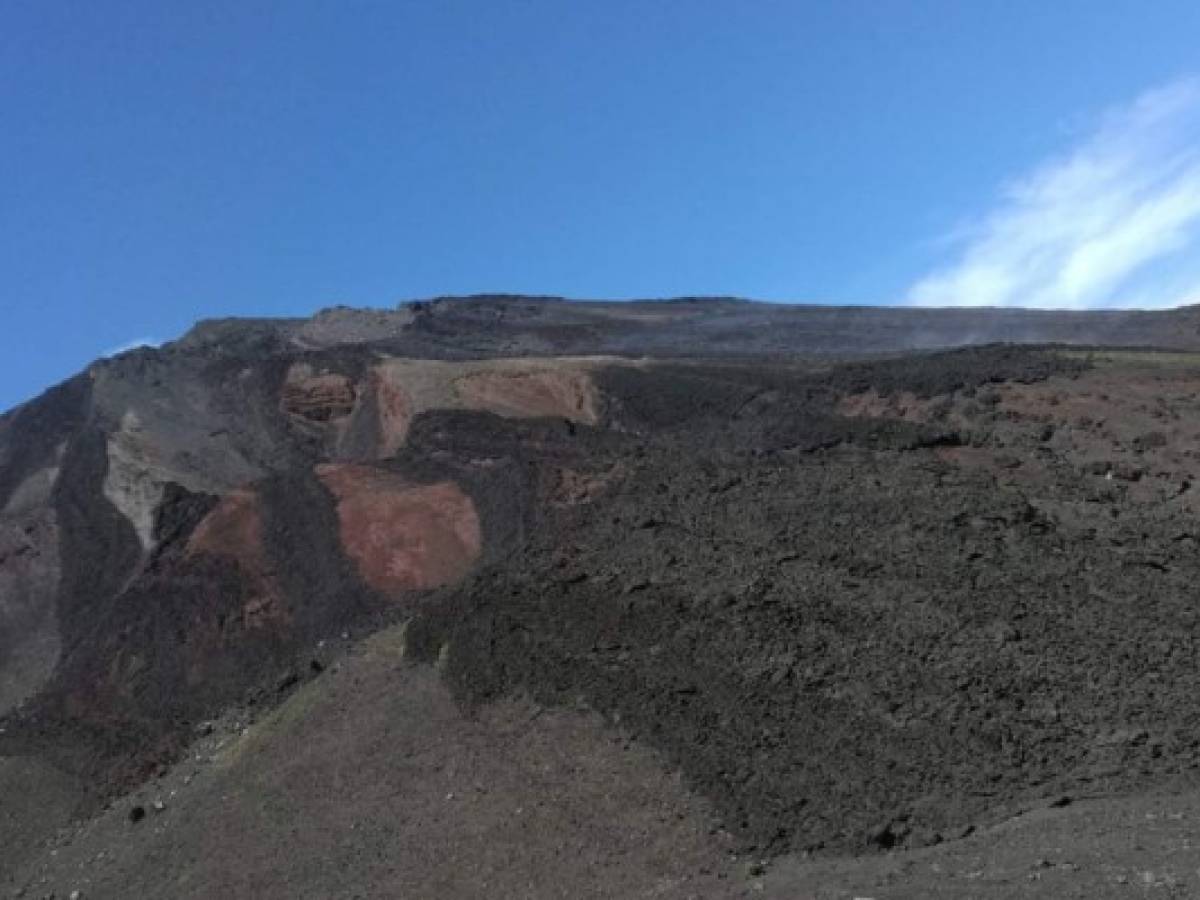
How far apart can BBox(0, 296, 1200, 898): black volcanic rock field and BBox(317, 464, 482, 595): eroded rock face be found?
78mm

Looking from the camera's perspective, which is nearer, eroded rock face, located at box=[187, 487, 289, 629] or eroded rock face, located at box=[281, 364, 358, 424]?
eroded rock face, located at box=[187, 487, 289, 629]

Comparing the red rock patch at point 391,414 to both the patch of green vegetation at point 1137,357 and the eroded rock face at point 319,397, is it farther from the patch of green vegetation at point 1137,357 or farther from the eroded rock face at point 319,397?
the patch of green vegetation at point 1137,357

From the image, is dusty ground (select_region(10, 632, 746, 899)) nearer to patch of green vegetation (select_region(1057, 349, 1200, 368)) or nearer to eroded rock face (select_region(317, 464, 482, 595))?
eroded rock face (select_region(317, 464, 482, 595))

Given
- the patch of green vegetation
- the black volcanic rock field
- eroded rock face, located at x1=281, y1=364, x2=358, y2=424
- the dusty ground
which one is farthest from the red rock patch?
the patch of green vegetation

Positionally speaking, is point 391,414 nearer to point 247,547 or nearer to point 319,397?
point 319,397

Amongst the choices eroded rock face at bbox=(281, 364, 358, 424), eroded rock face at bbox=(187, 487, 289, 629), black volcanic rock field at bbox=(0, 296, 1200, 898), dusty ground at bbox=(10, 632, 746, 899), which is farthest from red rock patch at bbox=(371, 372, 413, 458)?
dusty ground at bbox=(10, 632, 746, 899)

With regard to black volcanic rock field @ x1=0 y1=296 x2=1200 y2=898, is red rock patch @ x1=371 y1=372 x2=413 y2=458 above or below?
above

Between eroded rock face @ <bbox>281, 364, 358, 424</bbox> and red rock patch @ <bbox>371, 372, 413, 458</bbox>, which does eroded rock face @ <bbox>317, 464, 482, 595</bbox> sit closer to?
red rock patch @ <bbox>371, 372, 413, 458</bbox>

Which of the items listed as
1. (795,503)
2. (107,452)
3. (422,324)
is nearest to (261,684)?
(795,503)

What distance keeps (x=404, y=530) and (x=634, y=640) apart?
9.70 metres

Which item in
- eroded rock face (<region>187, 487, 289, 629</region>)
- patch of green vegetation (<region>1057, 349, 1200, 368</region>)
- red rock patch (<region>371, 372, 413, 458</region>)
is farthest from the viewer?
red rock patch (<region>371, 372, 413, 458</region>)

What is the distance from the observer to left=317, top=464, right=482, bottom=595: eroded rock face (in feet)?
83.5

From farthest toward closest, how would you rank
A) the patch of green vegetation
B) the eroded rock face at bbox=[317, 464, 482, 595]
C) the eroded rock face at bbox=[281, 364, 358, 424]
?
the eroded rock face at bbox=[281, 364, 358, 424] < the patch of green vegetation < the eroded rock face at bbox=[317, 464, 482, 595]

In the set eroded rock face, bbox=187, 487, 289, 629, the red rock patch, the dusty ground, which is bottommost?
the dusty ground
